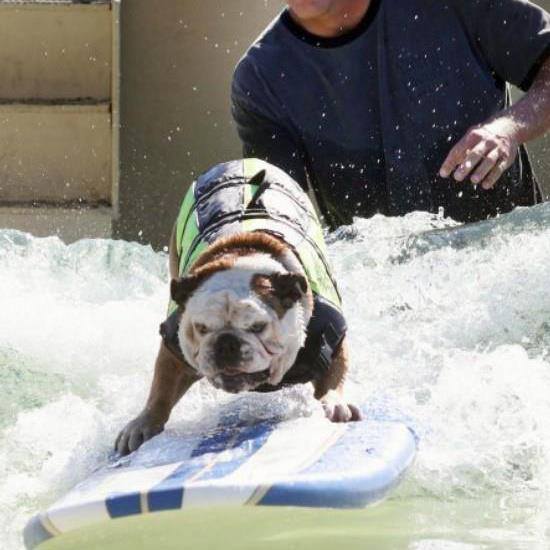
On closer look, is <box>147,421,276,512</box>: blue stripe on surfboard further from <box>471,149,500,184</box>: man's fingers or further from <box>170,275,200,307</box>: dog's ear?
<box>471,149,500,184</box>: man's fingers

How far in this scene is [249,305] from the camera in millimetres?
3396

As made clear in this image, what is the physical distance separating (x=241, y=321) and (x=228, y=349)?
8 centimetres

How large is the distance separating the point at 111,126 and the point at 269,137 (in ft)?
8.73

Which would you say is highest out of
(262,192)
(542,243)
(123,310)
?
(262,192)

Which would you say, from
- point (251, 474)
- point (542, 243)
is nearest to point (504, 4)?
point (542, 243)

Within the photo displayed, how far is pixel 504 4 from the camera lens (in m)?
5.39

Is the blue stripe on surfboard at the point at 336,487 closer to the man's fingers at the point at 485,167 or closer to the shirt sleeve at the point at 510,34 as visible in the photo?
the man's fingers at the point at 485,167

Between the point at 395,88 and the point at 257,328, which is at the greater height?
the point at 395,88

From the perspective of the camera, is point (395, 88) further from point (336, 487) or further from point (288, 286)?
point (336, 487)

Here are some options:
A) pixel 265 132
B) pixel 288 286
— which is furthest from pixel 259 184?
pixel 265 132

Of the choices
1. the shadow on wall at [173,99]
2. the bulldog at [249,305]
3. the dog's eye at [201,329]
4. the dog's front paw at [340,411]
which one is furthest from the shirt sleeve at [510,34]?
the shadow on wall at [173,99]

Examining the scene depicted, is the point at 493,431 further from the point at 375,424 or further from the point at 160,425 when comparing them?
the point at 160,425

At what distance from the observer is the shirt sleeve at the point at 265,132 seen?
18.0 feet

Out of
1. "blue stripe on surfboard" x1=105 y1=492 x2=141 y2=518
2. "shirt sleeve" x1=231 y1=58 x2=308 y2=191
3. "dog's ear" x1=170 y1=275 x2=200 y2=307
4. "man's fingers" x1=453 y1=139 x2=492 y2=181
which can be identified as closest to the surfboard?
"blue stripe on surfboard" x1=105 y1=492 x2=141 y2=518
